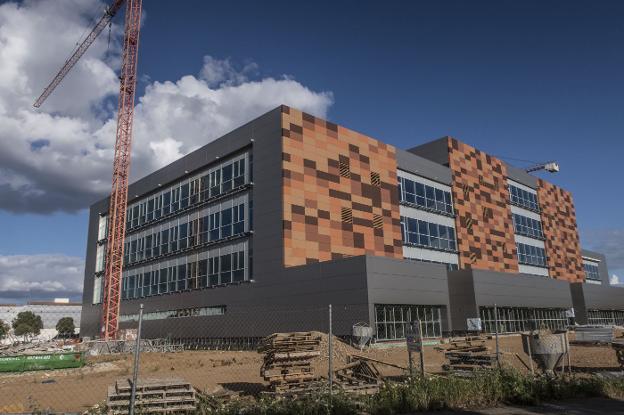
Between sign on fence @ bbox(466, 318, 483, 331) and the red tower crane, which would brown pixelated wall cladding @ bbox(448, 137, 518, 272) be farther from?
the red tower crane

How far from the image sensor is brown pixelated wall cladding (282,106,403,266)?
4116 cm

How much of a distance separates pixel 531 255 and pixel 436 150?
22583 millimetres

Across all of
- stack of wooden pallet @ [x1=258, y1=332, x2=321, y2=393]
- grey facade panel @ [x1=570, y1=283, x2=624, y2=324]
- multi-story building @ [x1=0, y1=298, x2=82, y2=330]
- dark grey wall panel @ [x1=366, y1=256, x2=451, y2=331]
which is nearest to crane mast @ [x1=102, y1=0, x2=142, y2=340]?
dark grey wall panel @ [x1=366, y1=256, x2=451, y2=331]

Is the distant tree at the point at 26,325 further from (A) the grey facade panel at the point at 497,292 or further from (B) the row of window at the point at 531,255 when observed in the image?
(B) the row of window at the point at 531,255

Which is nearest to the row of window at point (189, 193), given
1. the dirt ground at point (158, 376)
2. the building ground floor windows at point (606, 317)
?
the dirt ground at point (158, 376)

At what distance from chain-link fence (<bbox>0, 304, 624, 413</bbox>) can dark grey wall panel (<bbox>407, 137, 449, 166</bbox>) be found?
19.0m

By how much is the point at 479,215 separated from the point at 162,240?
1468 inches

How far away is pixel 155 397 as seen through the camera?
39.3ft

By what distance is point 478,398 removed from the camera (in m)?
12.7

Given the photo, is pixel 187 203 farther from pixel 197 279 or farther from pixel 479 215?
pixel 479 215

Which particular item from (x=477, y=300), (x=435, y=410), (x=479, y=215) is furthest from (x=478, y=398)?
(x=479, y=215)

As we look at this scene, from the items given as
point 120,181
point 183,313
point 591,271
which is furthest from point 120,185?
point 591,271

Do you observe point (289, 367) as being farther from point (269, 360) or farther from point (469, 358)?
point (469, 358)

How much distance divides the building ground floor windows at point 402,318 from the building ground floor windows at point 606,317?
30.9m
